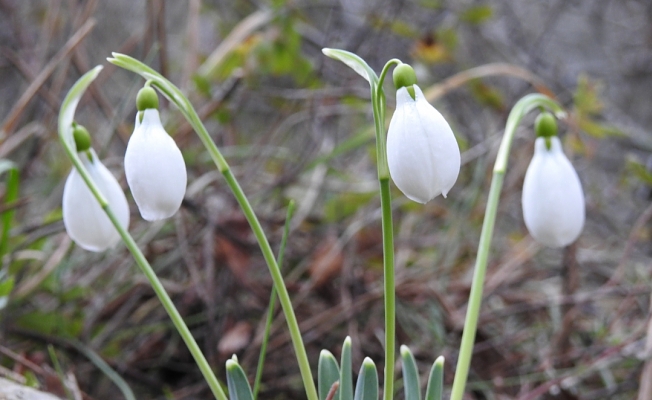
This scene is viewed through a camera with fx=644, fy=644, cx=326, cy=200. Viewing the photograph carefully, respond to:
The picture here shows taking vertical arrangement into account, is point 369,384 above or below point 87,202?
below

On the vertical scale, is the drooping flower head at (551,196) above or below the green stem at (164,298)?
above

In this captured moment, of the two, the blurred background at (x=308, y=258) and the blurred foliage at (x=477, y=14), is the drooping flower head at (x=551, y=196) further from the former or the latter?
the blurred foliage at (x=477, y=14)

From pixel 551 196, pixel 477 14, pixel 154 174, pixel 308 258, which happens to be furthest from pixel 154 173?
pixel 477 14

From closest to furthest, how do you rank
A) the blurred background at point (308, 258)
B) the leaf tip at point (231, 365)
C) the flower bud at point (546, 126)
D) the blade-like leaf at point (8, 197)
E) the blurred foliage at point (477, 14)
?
the leaf tip at point (231, 365) < the flower bud at point (546, 126) < the blade-like leaf at point (8, 197) < the blurred background at point (308, 258) < the blurred foliage at point (477, 14)

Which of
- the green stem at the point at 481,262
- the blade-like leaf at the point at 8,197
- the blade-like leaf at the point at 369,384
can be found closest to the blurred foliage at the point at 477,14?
the green stem at the point at 481,262

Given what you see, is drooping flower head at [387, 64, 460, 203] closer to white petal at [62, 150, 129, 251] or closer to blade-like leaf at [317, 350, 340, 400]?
blade-like leaf at [317, 350, 340, 400]

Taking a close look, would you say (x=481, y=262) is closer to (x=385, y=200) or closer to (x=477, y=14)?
(x=385, y=200)
